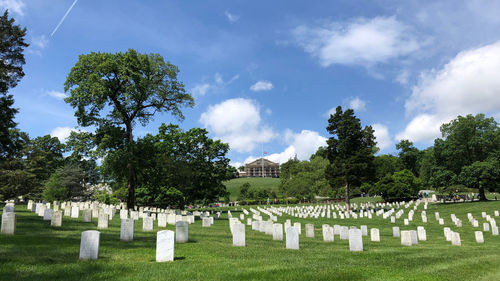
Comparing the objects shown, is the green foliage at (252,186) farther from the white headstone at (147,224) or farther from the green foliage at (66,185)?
the white headstone at (147,224)

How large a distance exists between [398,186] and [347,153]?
2200cm

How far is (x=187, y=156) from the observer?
41.8 meters

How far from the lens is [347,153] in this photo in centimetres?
4481

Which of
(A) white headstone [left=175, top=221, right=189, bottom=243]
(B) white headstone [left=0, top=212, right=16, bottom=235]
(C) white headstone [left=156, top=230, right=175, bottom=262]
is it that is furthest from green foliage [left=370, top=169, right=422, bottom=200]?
(B) white headstone [left=0, top=212, right=16, bottom=235]

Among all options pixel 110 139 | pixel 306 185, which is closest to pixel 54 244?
pixel 110 139

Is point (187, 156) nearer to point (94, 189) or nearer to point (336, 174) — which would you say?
point (336, 174)

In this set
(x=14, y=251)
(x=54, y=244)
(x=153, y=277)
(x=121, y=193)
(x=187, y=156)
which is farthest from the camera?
(x=121, y=193)

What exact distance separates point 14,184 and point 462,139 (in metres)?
68.6

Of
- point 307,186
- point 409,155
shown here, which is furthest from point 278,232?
point 409,155

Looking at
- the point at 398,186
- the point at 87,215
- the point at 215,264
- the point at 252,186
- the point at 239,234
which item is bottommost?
the point at 215,264

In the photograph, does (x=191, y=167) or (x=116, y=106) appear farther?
(x=191, y=167)

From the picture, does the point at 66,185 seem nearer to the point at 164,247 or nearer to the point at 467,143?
the point at 164,247

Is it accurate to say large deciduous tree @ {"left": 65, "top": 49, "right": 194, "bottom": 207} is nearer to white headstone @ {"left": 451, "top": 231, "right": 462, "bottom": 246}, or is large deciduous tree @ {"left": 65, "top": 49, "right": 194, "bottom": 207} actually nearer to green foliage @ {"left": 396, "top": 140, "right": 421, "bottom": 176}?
white headstone @ {"left": 451, "top": 231, "right": 462, "bottom": 246}

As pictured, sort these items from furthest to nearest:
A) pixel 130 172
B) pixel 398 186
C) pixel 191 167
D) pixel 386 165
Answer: pixel 386 165 → pixel 398 186 → pixel 191 167 → pixel 130 172
